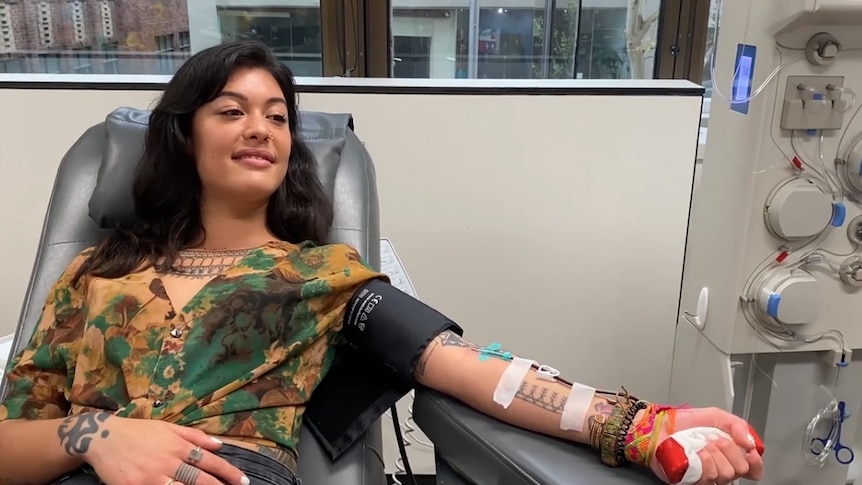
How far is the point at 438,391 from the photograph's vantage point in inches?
40.9

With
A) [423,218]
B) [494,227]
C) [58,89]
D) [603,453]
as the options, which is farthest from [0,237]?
[603,453]

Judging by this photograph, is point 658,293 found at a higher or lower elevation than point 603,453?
lower

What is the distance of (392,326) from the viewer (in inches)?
41.9

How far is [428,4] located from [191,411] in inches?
84.2

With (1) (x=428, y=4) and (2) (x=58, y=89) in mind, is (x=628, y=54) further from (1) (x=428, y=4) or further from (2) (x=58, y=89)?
(2) (x=58, y=89)

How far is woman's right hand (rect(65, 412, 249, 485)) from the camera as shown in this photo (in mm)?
944

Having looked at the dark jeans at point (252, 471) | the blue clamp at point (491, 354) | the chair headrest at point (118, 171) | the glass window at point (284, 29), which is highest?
the glass window at point (284, 29)

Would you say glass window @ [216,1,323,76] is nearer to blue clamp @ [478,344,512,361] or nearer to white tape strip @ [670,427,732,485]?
blue clamp @ [478,344,512,361]

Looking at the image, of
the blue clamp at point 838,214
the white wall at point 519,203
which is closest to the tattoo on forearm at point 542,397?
the blue clamp at point 838,214

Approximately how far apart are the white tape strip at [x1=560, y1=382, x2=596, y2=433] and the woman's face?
584mm

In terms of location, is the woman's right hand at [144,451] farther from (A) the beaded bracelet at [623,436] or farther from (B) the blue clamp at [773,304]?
(B) the blue clamp at [773,304]

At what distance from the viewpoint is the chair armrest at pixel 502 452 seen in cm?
86

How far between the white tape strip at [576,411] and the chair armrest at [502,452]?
0.09 ft

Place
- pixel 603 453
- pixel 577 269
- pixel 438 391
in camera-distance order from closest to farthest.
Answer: pixel 603 453, pixel 438 391, pixel 577 269
